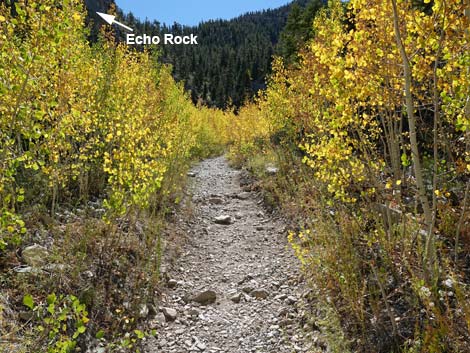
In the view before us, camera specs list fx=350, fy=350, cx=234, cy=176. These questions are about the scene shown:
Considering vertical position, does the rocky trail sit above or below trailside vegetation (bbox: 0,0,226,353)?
below

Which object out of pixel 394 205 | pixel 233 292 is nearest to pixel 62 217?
pixel 233 292

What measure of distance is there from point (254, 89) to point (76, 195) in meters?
66.4

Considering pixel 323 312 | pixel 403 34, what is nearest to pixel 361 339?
pixel 323 312

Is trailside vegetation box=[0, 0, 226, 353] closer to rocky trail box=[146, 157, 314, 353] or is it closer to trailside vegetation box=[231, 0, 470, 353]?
rocky trail box=[146, 157, 314, 353]

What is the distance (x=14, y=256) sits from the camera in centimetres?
483

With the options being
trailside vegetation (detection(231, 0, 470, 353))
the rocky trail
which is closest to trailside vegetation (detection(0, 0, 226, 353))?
the rocky trail

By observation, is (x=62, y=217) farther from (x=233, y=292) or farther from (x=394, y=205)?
(x=394, y=205)

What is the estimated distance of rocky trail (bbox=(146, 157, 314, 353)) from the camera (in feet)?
15.4

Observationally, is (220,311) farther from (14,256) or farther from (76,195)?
(76,195)

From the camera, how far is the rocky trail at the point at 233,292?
4.70 metres

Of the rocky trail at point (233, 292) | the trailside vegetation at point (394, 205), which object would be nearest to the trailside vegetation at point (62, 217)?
the rocky trail at point (233, 292)

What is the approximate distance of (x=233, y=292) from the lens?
5.88 m

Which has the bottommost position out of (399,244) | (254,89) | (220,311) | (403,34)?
(220,311)

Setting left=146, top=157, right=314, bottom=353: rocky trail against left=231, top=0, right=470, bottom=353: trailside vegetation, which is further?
left=146, top=157, right=314, bottom=353: rocky trail
